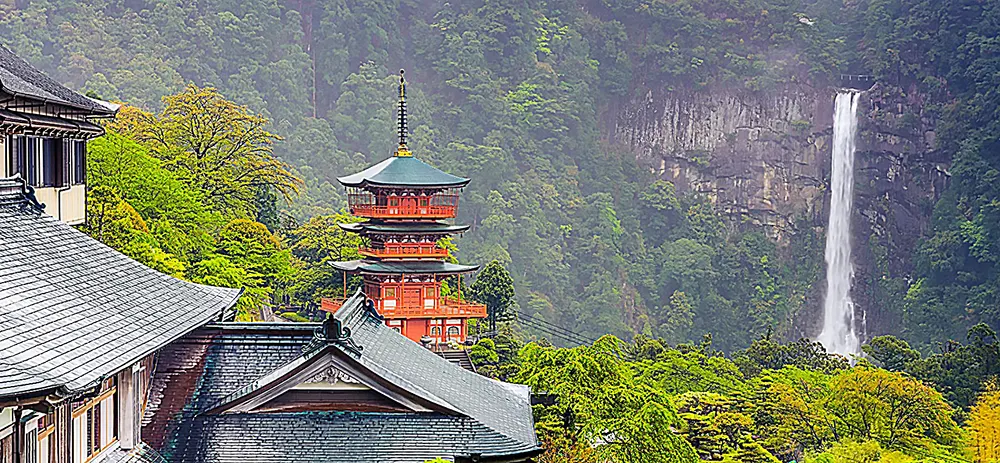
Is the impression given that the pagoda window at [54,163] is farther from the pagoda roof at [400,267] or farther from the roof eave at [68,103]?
the pagoda roof at [400,267]

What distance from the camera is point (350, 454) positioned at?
8578 millimetres

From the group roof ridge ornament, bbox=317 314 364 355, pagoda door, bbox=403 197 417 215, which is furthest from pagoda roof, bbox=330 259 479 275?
roof ridge ornament, bbox=317 314 364 355

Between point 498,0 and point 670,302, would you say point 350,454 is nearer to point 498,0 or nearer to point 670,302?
point 670,302

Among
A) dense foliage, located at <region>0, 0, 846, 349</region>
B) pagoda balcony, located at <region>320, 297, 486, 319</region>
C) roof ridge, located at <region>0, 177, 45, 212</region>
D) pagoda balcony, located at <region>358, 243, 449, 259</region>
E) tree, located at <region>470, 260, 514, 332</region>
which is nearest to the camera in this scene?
roof ridge, located at <region>0, 177, 45, 212</region>

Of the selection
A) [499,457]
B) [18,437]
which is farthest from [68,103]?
[18,437]

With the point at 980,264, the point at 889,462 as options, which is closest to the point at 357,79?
the point at 980,264

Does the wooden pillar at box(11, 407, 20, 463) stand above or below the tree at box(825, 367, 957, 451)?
above

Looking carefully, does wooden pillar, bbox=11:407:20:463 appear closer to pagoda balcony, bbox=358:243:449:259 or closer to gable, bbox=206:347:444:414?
gable, bbox=206:347:444:414

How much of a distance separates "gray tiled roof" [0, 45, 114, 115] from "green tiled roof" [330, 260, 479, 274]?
52.4 ft

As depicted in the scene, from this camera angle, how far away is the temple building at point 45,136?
41.1ft

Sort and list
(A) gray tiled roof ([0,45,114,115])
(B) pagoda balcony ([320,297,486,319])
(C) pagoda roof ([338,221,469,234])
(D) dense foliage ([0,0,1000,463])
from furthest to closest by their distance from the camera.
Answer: (D) dense foliage ([0,0,1000,463]) < (C) pagoda roof ([338,221,469,234]) < (B) pagoda balcony ([320,297,486,319]) < (A) gray tiled roof ([0,45,114,115])

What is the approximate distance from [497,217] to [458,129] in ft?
43.6

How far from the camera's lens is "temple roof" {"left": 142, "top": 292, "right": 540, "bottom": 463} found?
28.2ft

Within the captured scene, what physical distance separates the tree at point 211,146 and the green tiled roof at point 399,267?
3795mm
